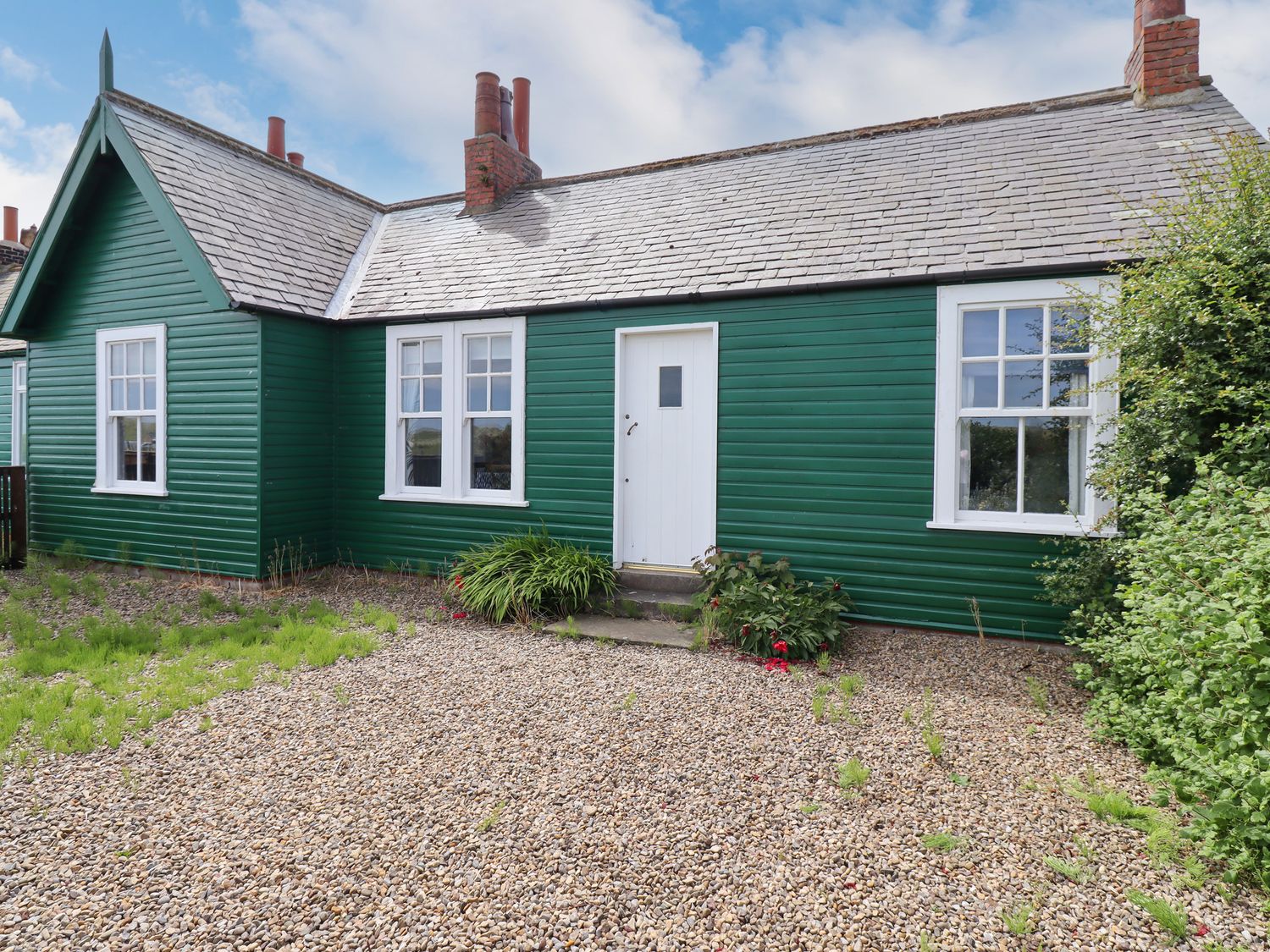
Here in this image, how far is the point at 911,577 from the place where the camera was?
19.6 feet

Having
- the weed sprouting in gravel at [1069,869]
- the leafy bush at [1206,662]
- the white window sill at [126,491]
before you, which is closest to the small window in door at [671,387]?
the leafy bush at [1206,662]

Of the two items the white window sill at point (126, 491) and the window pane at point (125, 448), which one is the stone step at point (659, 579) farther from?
the window pane at point (125, 448)

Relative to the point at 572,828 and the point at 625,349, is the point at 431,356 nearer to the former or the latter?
the point at 625,349

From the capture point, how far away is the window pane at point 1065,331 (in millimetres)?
5395

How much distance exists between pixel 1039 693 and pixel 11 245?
71.0ft

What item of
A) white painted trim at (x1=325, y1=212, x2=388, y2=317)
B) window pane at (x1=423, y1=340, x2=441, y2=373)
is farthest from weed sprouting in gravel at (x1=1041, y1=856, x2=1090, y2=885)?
Result: white painted trim at (x1=325, y1=212, x2=388, y2=317)

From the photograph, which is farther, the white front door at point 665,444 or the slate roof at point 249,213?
the slate roof at point 249,213

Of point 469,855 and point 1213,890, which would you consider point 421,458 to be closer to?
point 469,855

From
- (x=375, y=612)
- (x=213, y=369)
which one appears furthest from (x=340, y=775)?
(x=213, y=369)

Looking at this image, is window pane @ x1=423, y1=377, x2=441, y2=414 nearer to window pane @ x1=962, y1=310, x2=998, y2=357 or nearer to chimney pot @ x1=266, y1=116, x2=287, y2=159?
window pane @ x1=962, y1=310, x2=998, y2=357

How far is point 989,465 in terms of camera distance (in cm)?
583

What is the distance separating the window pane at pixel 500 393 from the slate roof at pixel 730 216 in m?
0.81

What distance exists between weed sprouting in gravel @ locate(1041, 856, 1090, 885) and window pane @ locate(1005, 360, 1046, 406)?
3956mm

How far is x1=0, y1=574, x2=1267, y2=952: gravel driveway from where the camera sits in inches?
92.4
